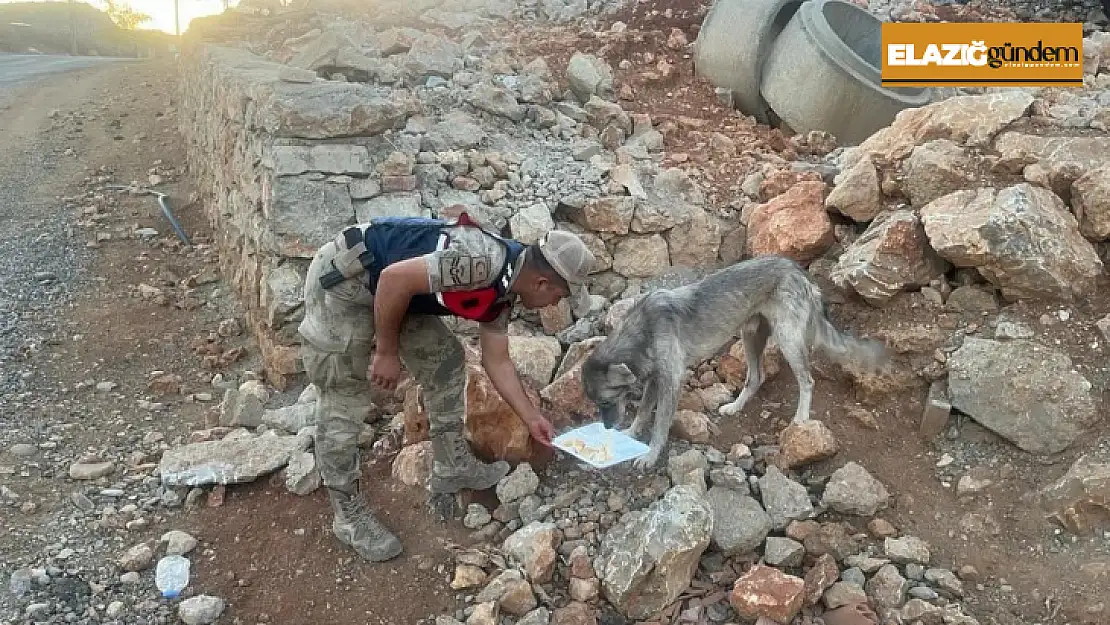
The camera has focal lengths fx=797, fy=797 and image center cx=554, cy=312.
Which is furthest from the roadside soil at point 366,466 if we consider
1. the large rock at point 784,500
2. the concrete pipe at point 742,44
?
the concrete pipe at point 742,44

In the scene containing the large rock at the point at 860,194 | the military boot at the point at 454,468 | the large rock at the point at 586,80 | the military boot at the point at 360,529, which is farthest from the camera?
the large rock at the point at 586,80

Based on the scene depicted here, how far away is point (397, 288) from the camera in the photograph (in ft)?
11.9

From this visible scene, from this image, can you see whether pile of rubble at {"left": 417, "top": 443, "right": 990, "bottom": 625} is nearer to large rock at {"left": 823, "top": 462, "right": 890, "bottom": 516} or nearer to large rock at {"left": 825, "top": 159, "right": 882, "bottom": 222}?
large rock at {"left": 823, "top": 462, "right": 890, "bottom": 516}

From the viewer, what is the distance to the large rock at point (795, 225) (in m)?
6.17

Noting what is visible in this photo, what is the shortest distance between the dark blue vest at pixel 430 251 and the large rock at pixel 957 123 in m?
3.83

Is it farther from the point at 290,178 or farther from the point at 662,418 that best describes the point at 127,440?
the point at 662,418

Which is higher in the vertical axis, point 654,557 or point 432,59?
point 432,59

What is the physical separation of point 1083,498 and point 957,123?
3.11m

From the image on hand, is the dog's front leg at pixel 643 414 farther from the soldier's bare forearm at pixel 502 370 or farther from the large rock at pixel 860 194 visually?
the large rock at pixel 860 194

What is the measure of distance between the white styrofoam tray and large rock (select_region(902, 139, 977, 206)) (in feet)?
9.40

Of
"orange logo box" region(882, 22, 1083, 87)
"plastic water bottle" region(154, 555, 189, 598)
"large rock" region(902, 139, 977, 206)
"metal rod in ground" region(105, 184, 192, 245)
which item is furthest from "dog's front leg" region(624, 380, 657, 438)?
"metal rod in ground" region(105, 184, 192, 245)

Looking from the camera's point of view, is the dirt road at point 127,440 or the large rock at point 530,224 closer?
the dirt road at point 127,440

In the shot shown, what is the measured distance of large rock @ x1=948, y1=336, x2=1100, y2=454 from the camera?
4.72 meters

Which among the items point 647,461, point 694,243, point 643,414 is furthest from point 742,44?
point 647,461
